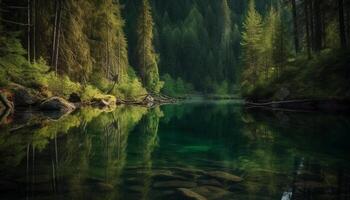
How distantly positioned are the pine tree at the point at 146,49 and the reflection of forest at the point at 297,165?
4835cm

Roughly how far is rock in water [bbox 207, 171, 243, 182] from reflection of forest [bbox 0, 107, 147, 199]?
2.04m

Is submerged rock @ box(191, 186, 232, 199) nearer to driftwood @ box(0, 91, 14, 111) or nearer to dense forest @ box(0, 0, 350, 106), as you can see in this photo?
driftwood @ box(0, 91, 14, 111)

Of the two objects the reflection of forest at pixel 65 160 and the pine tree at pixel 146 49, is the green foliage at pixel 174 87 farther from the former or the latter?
the reflection of forest at pixel 65 160

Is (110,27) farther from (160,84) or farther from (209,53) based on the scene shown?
(209,53)

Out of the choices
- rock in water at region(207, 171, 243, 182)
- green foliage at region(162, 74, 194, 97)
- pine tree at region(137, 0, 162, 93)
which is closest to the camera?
rock in water at region(207, 171, 243, 182)

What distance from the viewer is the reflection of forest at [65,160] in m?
7.35

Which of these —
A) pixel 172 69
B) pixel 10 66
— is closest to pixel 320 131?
pixel 10 66

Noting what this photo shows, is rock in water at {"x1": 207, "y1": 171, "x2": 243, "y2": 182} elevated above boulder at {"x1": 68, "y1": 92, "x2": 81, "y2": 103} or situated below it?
below

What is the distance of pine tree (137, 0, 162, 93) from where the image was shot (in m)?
63.0

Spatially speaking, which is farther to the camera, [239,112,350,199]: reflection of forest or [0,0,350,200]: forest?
[0,0,350,200]: forest

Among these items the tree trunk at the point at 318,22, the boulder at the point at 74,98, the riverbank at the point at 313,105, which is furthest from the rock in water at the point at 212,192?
the tree trunk at the point at 318,22

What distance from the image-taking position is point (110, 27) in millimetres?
52875

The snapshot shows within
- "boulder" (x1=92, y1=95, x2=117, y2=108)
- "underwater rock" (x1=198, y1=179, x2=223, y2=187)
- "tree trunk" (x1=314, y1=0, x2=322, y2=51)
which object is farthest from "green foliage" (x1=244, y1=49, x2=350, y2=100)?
"underwater rock" (x1=198, y1=179, x2=223, y2=187)

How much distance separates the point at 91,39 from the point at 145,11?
14.5m
